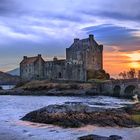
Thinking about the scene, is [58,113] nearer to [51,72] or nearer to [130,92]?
[130,92]

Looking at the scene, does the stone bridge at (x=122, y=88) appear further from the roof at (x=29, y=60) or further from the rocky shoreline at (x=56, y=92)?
the roof at (x=29, y=60)

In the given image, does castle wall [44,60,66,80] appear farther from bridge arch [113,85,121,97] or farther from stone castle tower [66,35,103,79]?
bridge arch [113,85,121,97]

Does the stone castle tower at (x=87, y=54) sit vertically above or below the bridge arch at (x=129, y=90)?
above

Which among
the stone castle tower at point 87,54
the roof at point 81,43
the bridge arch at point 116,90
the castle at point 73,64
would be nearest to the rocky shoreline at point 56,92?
the bridge arch at point 116,90

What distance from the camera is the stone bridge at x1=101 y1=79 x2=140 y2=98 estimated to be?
107188 millimetres

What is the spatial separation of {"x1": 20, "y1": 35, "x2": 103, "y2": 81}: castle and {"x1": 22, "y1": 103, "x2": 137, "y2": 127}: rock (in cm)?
9950

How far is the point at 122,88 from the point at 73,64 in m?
30.5

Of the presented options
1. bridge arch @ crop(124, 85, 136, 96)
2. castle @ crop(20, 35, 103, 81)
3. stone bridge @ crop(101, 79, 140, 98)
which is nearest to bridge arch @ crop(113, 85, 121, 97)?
stone bridge @ crop(101, 79, 140, 98)

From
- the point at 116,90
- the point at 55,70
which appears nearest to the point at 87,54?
the point at 55,70

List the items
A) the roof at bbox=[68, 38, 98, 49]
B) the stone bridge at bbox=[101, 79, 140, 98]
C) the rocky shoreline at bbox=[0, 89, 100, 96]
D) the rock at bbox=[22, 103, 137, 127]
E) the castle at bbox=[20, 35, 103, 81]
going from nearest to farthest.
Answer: the rock at bbox=[22, 103, 137, 127] → the stone bridge at bbox=[101, 79, 140, 98] → the rocky shoreline at bbox=[0, 89, 100, 96] → the castle at bbox=[20, 35, 103, 81] → the roof at bbox=[68, 38, 98, 49]

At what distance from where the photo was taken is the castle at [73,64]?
138 m

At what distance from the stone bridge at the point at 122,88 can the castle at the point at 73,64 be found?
18840 mm

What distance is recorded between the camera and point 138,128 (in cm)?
3278

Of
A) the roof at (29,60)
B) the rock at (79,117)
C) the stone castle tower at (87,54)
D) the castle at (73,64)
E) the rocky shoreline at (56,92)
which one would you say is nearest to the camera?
the rock at (79,117)
